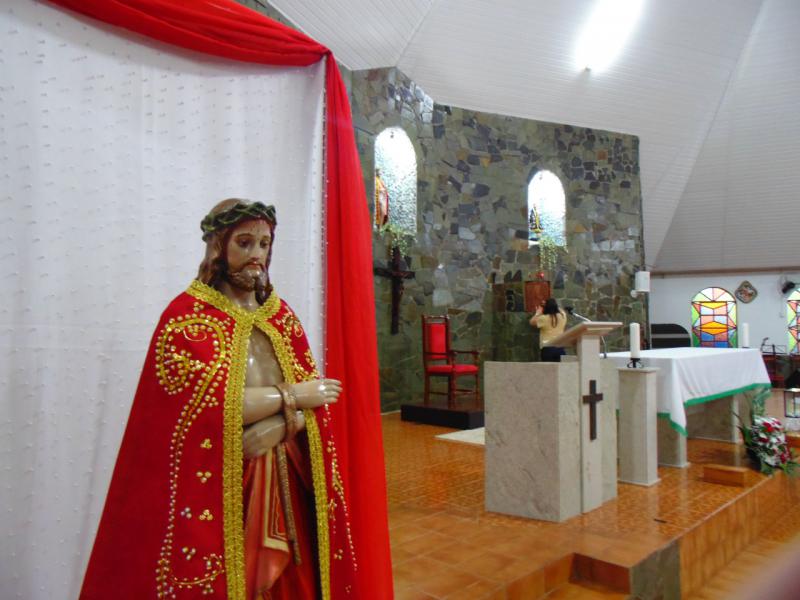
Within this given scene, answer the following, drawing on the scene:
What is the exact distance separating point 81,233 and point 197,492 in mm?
941

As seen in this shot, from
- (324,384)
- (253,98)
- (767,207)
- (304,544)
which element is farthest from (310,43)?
(767,207)

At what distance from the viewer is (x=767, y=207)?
474 inches

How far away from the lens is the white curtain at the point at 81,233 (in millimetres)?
1750

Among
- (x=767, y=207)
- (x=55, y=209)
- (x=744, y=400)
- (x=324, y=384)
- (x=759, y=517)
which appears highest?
(x=767, y=207)

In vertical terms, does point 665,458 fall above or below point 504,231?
below

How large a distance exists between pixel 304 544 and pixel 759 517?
375cm

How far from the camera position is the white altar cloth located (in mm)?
4309

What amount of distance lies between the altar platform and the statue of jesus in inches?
40.3

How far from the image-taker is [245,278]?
157 cm

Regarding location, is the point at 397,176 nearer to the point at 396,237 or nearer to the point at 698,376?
the point at 396,237

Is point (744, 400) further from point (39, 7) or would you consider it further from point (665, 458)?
point (39, 7)

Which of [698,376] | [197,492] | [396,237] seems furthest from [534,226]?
[197,492]

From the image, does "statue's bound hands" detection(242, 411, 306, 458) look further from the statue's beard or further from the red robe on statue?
the statue's beard

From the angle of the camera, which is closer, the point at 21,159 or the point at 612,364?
the point at 21,159
